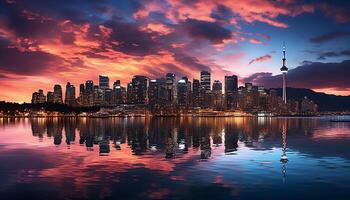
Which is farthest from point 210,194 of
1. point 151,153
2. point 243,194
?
point 151,153

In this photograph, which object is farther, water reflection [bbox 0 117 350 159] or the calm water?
water reflection [bbox 0 117 350 159]

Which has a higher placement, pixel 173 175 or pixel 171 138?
pixel 171 138

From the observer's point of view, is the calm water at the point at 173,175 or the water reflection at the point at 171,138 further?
the water reflection at the point at 171,138

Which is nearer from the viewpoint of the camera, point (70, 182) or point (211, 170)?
point (70, 182)

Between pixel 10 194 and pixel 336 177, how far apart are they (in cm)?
2220

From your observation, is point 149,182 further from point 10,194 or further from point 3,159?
point 3,159

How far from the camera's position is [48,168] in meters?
A: 33.2

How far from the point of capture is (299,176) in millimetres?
29594

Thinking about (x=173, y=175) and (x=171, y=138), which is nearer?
(x=173, y=175)

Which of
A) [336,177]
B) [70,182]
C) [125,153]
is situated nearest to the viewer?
[70,182]

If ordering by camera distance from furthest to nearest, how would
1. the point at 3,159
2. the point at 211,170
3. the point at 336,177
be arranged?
the point at 3,159
the point at 211,170
the point at 336,177

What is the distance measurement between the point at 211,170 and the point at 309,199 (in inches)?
428

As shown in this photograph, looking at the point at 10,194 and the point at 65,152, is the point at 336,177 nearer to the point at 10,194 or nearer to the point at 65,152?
the point at 10,194

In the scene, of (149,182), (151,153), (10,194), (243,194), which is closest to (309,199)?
(243,194)
